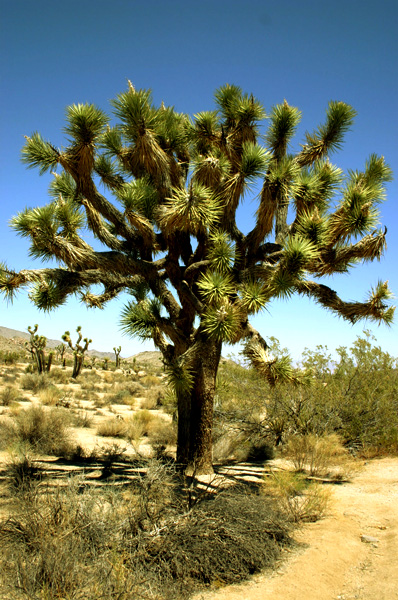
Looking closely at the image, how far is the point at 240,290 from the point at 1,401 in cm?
1168

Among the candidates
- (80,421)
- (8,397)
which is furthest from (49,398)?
(80,421)

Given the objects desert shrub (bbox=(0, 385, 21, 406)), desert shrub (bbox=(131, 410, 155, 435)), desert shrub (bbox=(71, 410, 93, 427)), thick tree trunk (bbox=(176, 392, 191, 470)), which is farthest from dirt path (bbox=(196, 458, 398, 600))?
desert shrub (bbox=(0, 385, 21, 406))

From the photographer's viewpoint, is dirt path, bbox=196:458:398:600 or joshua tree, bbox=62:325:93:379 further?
joshua tree, bbox=62:325:93:379

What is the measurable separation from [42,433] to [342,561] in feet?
22.2

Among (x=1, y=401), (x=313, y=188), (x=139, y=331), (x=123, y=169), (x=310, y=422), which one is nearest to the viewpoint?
(x=139, y=331)

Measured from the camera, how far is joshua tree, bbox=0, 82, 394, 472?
19.6 ft

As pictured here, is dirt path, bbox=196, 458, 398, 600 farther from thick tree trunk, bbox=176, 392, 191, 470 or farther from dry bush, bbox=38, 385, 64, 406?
dry bush, bbox=38, 385, 64, 406

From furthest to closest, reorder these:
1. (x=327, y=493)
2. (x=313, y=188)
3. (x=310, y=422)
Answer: (x=310, y=422) → (x=313, y=188) → (x=327, y=493)

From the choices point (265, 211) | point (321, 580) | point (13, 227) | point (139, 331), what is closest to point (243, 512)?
point (321, 580)

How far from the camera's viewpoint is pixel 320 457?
7.58 meters

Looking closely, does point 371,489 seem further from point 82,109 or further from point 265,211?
point 82,109

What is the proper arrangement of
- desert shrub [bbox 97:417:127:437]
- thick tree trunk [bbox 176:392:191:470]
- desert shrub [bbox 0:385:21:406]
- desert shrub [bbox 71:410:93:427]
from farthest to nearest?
1. desert shrub [bbox 0:385:21:406]
2. desert shrub [bbox 71:410:93:427]
3. desert shrub [bbox 97:417:127:437]
4. thick tree trunk [bbox 176:392:191:470]

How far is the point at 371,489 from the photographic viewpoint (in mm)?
6605

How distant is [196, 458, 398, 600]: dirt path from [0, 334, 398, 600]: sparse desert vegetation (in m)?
0.19
